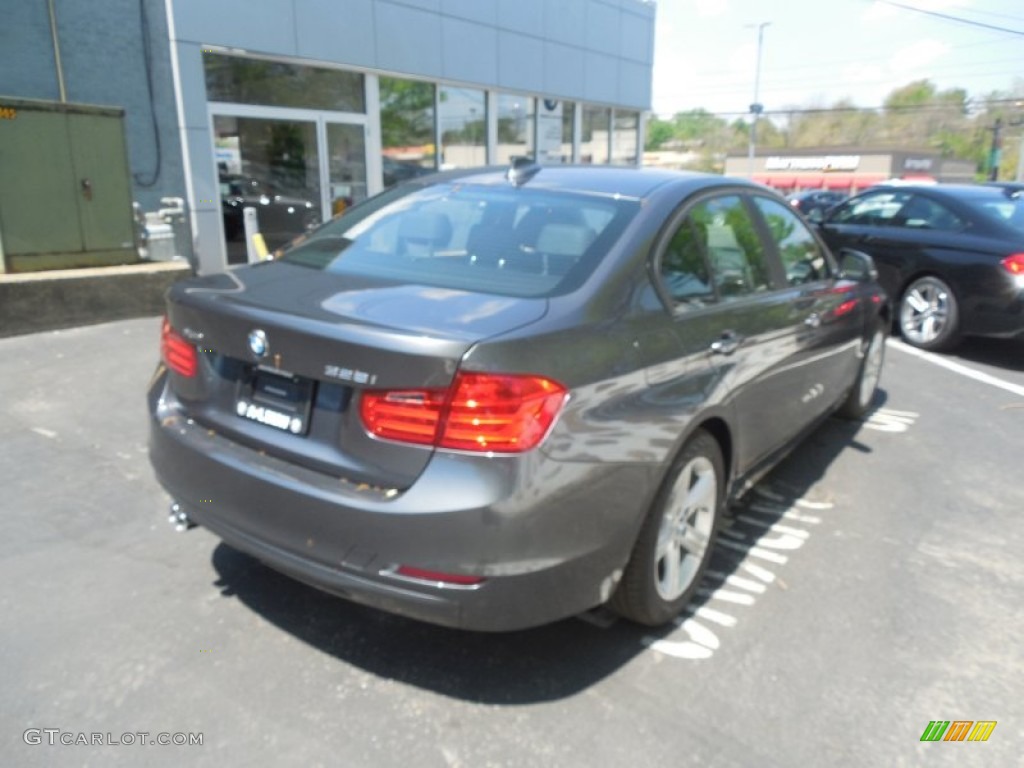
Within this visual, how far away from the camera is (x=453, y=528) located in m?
2.19

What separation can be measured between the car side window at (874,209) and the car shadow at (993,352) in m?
1.50

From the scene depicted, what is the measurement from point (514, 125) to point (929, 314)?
10447mm

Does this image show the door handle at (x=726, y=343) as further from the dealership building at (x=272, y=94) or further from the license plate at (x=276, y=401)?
the dealership building at (x=272, y=94)

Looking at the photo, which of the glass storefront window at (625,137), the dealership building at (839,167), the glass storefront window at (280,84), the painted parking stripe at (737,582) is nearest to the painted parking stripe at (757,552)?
the painted parking stripe at (737,582)

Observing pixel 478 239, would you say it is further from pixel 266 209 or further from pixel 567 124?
pixel 567 124

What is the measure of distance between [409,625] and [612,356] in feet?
4.17

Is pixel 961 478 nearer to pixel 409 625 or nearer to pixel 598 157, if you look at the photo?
pixel 409 625

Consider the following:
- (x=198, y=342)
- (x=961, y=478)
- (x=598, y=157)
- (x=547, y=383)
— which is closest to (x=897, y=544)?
(x=961, y=478)

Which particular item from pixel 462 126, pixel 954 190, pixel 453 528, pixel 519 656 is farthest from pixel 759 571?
pixel 462 126

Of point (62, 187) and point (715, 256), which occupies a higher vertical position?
point (62, 187)

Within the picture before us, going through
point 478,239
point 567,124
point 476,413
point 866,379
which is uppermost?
point 567,124

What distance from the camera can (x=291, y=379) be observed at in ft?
8.07

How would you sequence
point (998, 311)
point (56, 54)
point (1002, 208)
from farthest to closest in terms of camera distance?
point (56, 54), point (1002, 208), point (998, 311)

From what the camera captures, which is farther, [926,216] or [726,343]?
[926,216]
